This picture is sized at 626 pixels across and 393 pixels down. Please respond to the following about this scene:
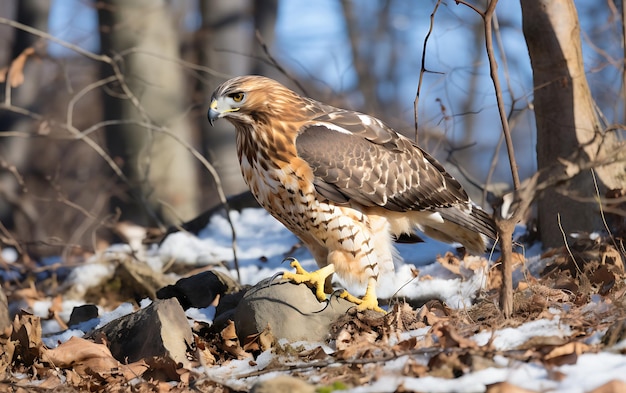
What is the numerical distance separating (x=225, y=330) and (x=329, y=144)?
3.80 feet

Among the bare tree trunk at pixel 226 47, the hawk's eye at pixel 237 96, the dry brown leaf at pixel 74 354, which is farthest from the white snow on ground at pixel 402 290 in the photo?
the bare tree trunk at pixel 226 47

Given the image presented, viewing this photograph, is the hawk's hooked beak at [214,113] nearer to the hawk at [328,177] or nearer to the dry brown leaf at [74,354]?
the hawk at [328,177]

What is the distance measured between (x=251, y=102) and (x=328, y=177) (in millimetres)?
598

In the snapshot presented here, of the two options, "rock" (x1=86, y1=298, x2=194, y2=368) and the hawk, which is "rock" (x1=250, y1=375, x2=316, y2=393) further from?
the hawk

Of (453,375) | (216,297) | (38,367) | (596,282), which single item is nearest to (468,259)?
(596,282)

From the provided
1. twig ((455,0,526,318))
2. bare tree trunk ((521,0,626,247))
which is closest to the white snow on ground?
twig ((455,0,526,318))

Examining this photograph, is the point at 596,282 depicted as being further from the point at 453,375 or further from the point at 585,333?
the point at 453,375

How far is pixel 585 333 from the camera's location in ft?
11.1

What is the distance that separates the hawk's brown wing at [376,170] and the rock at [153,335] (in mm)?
1041

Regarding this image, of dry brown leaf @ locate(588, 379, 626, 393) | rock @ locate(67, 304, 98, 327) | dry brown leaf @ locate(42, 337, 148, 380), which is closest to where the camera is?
dry brown leaf @ locate(588, 379, 626, 393)

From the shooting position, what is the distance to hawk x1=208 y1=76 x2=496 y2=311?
4.39 meters

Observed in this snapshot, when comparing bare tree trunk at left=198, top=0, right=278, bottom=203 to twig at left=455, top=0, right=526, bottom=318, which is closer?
twig at left=455, top=0, right=526, bottom=318

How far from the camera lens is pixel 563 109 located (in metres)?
5.28

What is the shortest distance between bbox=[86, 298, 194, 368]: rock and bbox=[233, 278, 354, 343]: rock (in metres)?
0.30
